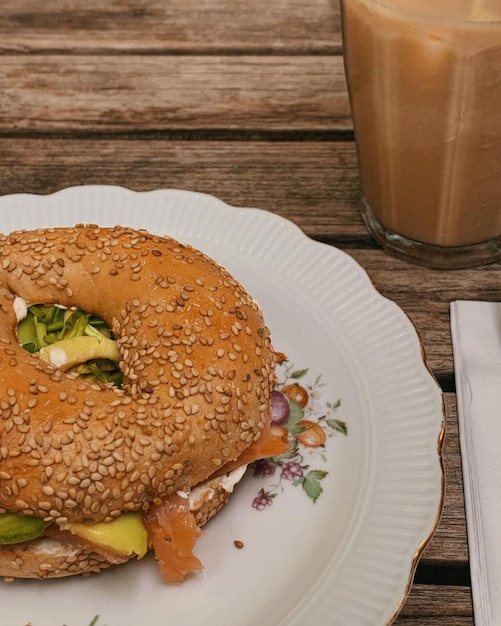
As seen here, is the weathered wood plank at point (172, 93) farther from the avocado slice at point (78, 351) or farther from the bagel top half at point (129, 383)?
the avocado slice at point (78, 351)

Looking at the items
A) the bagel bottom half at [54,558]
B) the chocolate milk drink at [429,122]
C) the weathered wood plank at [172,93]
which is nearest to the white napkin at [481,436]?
the chocolate milk drink at [429,122]

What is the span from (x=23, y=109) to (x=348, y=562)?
6.13ft

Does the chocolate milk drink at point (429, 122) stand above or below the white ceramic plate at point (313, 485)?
above

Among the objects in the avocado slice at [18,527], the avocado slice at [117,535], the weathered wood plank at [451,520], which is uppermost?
the avocado slice at [18,527]

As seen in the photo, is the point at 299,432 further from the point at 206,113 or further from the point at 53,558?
the point at 206,113

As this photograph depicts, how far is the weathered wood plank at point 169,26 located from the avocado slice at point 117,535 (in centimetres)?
194

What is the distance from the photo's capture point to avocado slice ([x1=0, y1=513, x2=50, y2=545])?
1188 mm

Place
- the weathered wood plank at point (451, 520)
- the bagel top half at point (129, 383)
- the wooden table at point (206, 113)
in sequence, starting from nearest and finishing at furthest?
the bagel top half at point (129, 383), the weathered wood plank at point (451, 520), the wooden table at point (206, 113)

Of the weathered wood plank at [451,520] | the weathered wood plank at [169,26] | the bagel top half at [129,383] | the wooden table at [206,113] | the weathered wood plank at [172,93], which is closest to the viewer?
the bagel top half at [129,383]

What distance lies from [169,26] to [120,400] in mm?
1970

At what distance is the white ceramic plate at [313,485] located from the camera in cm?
122

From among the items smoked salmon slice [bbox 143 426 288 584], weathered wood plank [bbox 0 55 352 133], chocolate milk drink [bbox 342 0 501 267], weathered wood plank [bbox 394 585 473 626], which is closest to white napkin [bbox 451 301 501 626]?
weathered wood plank [bbox 394 585 473 626]

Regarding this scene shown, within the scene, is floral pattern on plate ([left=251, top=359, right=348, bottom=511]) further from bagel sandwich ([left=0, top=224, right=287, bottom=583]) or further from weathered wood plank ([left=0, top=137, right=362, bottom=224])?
weathered wood plank ([left=0, top=137, right=362, bottom=224])

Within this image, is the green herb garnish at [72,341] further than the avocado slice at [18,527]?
Yes
